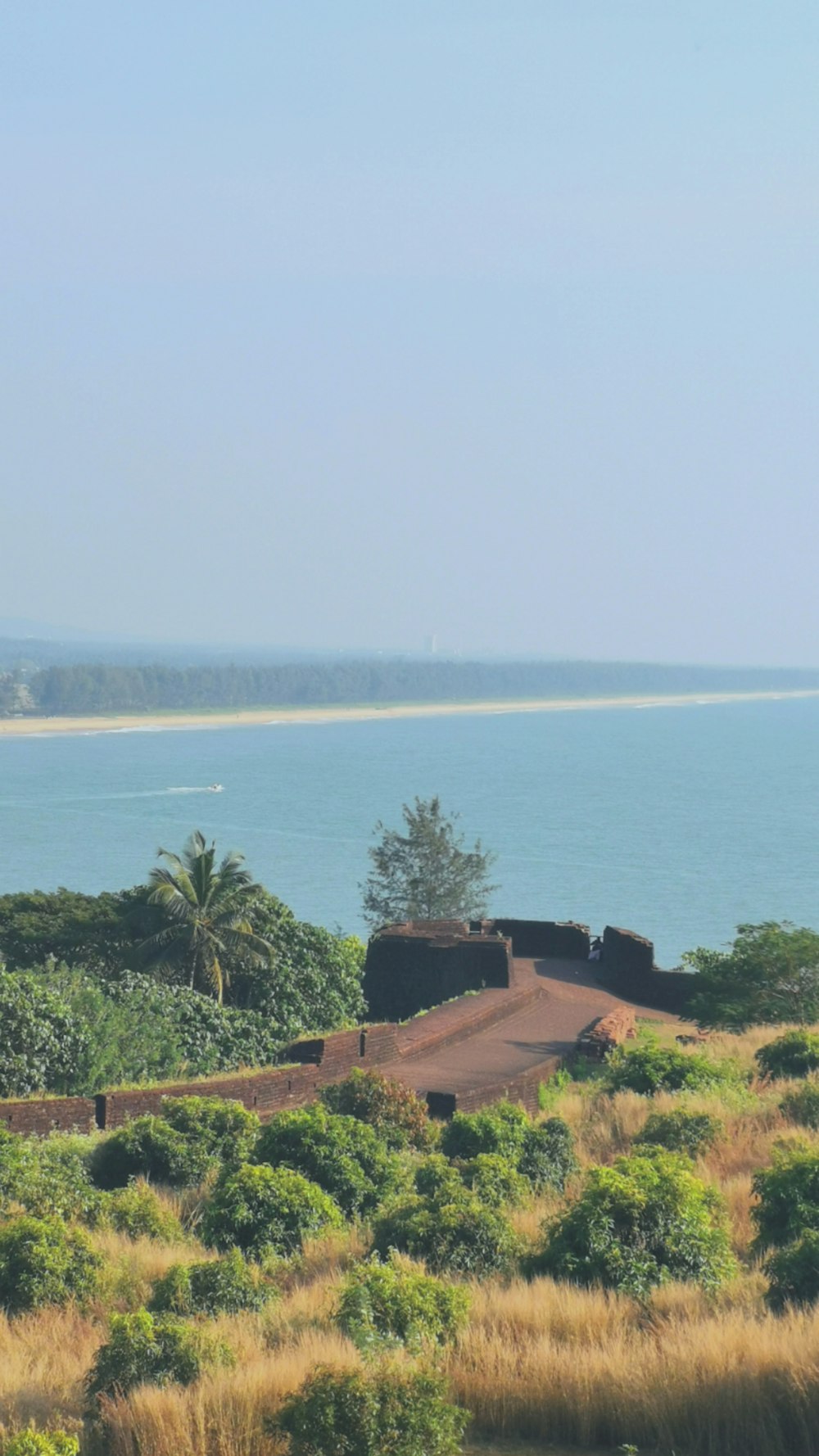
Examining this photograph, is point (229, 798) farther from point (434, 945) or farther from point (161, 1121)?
point (161, 1121)

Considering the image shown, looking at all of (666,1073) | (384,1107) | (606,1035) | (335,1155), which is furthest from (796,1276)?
(606,1035)

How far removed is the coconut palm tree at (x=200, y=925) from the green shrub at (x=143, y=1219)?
1585cm

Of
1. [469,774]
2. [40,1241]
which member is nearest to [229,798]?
[469,774]

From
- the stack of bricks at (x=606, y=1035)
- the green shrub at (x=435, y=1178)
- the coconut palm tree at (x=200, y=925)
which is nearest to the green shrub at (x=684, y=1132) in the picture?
the green shrub at (x=435, y=1178)

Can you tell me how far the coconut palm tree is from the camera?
28.0 meters

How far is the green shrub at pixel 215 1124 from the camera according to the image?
14281mm

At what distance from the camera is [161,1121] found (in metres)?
14.5

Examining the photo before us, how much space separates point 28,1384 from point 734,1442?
3.38 meters

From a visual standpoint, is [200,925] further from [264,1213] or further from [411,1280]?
[411,1280]

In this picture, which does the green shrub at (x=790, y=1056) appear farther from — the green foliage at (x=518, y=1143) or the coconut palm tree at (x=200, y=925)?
the coconut palm tree at (x=200, y=925)

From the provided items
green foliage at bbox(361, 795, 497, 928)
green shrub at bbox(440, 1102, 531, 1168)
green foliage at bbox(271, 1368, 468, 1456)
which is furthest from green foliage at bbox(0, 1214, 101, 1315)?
green foliage at bbox(361, 795, 497, 928)

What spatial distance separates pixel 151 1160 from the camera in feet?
45.8

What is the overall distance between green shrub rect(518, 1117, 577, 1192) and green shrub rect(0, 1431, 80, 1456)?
24.1ft

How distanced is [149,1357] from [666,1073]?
1130cm
